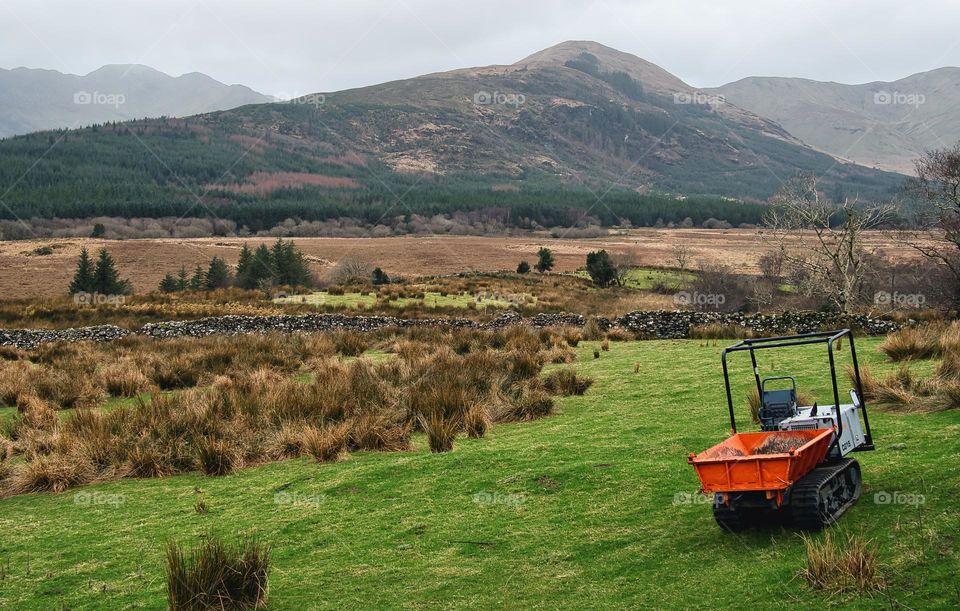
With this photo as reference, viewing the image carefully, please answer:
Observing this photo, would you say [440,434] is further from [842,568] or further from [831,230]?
[831,230]

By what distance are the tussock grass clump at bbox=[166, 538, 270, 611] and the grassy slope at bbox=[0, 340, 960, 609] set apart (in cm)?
21

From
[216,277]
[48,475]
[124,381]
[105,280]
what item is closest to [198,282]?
[216,277]

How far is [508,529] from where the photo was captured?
6.87 m

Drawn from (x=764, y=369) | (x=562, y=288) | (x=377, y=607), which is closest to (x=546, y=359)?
(x=764, y=369)

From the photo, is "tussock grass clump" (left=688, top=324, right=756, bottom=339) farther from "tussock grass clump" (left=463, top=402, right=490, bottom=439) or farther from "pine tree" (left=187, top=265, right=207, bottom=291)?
"pine tree" (left=187, top=265, right=207, bottom=291)

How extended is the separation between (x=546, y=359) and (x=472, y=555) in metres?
11.1

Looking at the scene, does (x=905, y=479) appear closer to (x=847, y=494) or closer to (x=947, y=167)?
(x=847, y=494)

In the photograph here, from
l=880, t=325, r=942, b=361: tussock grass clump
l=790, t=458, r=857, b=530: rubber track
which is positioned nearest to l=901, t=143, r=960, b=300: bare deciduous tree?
l=880, t=325, r=942, b=361: tussock grass clump

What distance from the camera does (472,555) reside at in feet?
20.8

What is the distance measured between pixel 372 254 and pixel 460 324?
231ft

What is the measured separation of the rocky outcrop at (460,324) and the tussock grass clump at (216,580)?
55.8 ft

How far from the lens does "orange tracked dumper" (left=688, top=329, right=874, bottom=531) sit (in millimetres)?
5469

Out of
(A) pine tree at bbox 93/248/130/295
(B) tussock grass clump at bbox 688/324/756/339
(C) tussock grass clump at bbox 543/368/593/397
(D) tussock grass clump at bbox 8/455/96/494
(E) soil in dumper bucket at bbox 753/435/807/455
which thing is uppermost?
(A) pine tree at bbox 93/248/130/295

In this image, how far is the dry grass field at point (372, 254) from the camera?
7394cm
